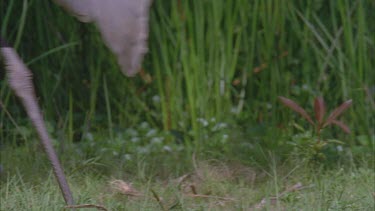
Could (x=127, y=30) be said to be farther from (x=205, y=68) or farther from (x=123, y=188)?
(x=205, y=68)

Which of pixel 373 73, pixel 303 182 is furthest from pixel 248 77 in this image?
pixel 303 182

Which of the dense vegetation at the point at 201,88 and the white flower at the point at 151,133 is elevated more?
the dense vegetation at the point at 201,88

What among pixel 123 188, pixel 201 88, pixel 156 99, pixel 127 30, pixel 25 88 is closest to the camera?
pixel 127 30

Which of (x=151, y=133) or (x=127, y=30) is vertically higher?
(x=127, y=30)

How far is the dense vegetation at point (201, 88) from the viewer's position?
2949 mm

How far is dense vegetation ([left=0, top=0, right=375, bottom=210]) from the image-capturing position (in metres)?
2.95

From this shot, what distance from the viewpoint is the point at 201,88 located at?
3223 mm

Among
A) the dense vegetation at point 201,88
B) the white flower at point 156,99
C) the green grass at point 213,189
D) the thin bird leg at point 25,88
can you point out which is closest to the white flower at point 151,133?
the dense vegetation at point 201,88

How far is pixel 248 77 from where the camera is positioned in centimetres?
343

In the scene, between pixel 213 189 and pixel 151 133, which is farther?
pixel 151 133

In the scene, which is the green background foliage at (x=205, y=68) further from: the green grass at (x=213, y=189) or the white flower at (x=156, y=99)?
the green grass at (x=213, y=189)

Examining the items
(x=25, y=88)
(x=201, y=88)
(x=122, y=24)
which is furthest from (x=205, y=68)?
(x=122, y=24)

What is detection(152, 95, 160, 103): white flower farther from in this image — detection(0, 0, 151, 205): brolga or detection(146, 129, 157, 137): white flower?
detection(0, 0, 151, 205): brolga

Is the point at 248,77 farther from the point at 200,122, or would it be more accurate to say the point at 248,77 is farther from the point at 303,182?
the point at 303,182
